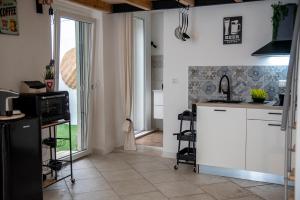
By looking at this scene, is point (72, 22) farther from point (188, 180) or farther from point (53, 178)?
Answer: point (188, 180)

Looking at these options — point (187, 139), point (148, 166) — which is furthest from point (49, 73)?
point (187, 139)

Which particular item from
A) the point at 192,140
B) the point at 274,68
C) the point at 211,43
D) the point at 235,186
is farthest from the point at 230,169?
the point at 211,43

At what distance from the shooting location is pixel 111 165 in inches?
180

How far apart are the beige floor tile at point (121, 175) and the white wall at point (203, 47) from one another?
896mm

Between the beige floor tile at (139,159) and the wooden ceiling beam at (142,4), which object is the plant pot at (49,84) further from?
the beige floor tile at (139,159)

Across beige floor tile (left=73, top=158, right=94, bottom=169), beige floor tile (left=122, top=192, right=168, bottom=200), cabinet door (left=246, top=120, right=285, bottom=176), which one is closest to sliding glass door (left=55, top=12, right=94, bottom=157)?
beige floor tile (left=73, top=158, right=94, bottom=169)

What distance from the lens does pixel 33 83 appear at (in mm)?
3580

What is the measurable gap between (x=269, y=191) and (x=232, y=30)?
83.4 inches

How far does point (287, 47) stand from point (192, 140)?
1.66 meters

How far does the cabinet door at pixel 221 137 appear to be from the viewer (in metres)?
3.96

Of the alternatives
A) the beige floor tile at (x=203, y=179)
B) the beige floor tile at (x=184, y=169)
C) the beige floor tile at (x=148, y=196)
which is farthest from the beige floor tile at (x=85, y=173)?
the beige floor tile at (x=203, y=179)

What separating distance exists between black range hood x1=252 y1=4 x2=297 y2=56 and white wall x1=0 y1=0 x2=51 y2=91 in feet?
8.65

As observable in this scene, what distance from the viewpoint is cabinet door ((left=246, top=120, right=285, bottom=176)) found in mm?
3746

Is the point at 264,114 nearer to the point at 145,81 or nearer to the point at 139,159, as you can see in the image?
the point at 139,159
